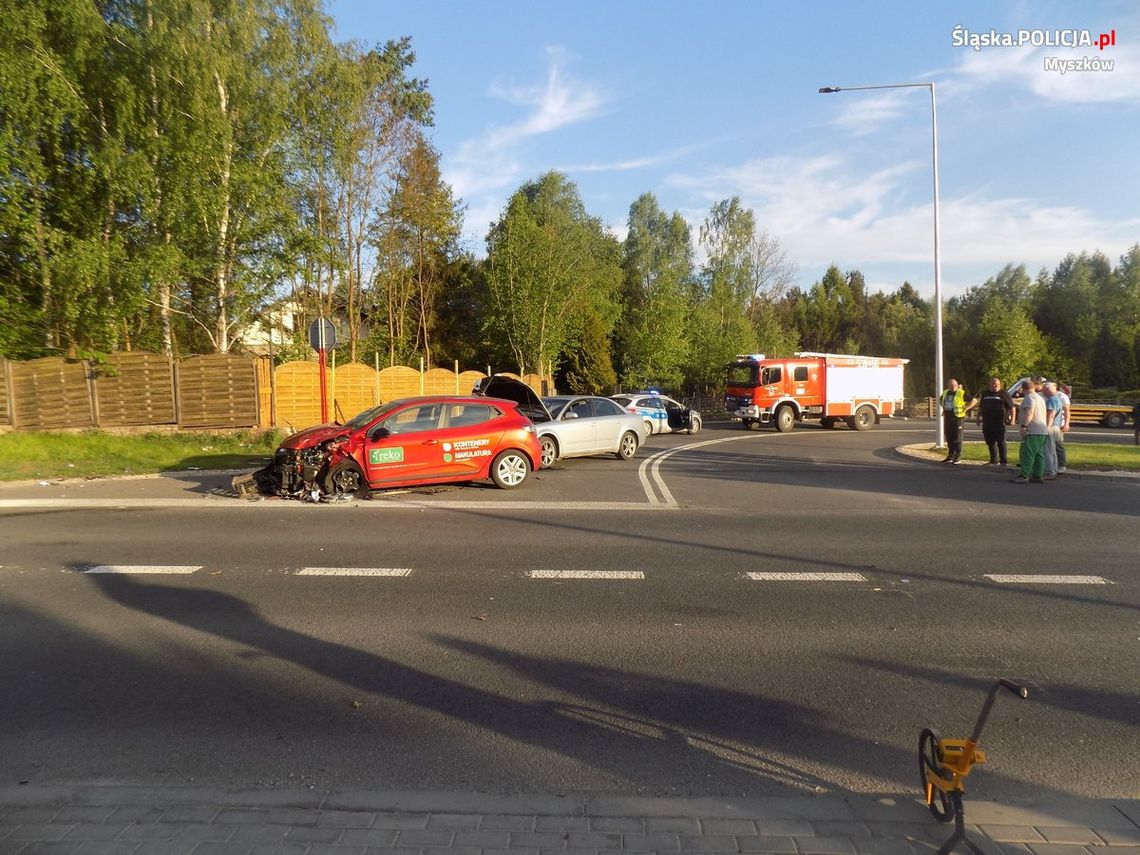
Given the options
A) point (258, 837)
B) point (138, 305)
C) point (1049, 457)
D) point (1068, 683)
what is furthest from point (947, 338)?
point (258, 837)

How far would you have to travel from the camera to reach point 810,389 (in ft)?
99.6

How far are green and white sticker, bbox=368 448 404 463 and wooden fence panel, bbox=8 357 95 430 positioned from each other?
39.9ft

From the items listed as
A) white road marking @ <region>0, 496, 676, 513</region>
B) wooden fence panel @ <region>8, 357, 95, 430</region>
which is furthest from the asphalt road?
wooden fence panel @ <region>8, 357, 95, 430</region>

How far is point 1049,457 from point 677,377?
37.9 m

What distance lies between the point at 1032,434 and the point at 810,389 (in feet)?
53.4

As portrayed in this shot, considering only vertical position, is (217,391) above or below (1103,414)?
above

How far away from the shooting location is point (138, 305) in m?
21.0

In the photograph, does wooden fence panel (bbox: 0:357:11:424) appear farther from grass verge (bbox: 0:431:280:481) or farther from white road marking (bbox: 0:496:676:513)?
white road marking (bbox: 0:496:676:513)

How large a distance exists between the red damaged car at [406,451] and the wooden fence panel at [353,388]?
12.7 meters

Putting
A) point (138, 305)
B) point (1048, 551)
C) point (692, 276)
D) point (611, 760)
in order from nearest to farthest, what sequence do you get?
point (611, 760) < point (1048, 551) < point (138, 305) < point (692, 276)

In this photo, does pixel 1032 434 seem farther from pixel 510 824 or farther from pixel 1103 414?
pixel 1103 414

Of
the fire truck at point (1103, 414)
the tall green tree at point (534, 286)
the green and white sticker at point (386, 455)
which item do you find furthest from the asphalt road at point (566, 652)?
the tall green tree at point (534, 286)

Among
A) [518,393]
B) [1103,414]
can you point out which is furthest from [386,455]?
[1103,414]

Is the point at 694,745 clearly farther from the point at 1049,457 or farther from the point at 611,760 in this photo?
the point at 1049,457
